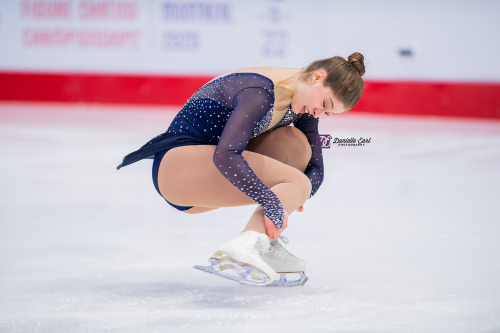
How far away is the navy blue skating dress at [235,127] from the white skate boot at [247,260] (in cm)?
7

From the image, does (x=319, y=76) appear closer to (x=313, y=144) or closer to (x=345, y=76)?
(x=345, y=76)

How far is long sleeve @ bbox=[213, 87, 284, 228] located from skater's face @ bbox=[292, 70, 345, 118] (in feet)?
0.38

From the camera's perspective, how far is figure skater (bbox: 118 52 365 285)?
167 centimetres

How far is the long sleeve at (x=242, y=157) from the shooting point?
166 cm

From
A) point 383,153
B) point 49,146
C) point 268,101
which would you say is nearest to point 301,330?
point 268,101

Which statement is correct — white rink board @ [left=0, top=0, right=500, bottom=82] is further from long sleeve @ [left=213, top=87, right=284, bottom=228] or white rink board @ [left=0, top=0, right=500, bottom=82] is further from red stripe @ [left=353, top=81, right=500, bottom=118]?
long sleeve @ [left=213, top=87, right=284, bottom=228]

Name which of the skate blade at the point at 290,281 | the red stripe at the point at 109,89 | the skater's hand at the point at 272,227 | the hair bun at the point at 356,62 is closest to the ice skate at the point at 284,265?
the skate blade at the point at 290,281

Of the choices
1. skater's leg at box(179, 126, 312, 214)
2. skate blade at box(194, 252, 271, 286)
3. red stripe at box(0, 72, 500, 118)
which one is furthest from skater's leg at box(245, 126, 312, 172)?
red stripe at box(0, 72, 500, 118)

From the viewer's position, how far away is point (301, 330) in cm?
149

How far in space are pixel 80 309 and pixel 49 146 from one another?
9.31ft

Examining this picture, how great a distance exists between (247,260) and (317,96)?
45 centimetres

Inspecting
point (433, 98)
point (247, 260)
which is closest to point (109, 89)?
point (433, 98)

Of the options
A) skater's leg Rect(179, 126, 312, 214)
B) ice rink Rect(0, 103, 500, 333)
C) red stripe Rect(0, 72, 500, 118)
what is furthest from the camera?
red stripe Rect(0, 72, 500, 118)

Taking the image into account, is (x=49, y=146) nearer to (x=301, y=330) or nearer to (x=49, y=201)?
(x=49, y=201)
